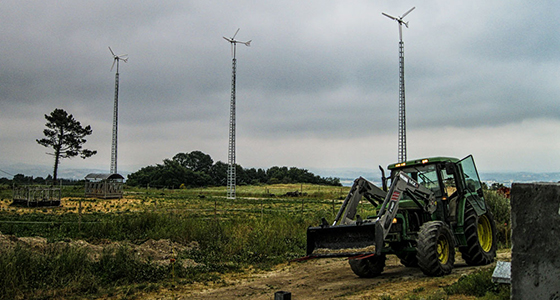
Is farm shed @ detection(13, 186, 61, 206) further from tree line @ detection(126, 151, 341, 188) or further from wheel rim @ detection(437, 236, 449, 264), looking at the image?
tree line @ detection(126, 151, 341, 188)

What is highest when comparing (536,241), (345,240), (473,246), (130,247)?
(536,241)

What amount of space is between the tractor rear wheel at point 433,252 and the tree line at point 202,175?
91.6 meters

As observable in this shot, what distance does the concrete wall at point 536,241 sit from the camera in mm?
4574

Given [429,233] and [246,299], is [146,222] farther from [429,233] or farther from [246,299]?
[429,233]

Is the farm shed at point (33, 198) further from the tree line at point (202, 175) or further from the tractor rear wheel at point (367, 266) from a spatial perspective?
the tree line at point (202, 175)

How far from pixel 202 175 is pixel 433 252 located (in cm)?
10848

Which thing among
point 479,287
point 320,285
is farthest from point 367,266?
point 479,287

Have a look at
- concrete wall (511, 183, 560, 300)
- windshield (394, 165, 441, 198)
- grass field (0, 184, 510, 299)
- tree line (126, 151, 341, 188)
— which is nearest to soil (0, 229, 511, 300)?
grass field (0, 184, 510, 299)

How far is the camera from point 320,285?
34.6ft

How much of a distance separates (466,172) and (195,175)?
333 feet

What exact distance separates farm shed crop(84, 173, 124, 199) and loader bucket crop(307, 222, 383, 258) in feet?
139

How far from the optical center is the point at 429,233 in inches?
398

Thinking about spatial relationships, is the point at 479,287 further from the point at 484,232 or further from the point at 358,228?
the point at 484,232

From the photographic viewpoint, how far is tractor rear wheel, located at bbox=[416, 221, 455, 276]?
9.98 metres
